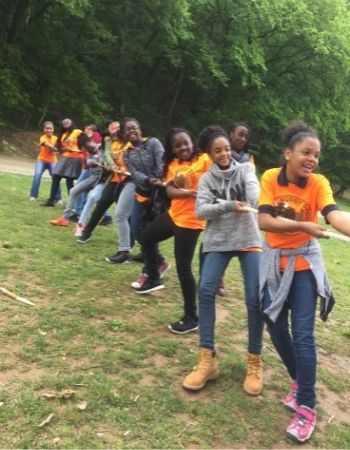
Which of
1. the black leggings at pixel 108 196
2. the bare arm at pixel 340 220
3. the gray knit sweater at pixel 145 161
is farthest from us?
the black leggings at pixel 108 196

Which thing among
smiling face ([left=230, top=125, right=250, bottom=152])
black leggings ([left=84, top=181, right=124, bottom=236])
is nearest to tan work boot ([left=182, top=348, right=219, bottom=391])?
smiling face ([left=230, top=125, right=250, bottom=152])

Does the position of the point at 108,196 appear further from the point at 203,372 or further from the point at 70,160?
the point at 203,372

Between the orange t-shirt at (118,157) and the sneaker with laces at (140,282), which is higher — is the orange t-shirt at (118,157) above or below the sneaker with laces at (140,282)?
above

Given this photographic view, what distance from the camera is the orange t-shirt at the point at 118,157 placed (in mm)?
7397

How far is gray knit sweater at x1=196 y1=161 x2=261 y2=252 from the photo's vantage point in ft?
13.6

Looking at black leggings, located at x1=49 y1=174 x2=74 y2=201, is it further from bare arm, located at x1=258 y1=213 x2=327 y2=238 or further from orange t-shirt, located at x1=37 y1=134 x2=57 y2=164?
bare arm, located at x1=258 y1=213 x2=327 y2=238

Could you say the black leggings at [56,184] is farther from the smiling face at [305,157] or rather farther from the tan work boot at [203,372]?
the smiling face at [305,157]

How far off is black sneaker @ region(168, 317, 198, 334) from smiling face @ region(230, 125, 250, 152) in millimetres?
1885

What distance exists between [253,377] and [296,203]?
4.63 ft

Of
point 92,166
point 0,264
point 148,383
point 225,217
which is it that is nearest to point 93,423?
point 148,383

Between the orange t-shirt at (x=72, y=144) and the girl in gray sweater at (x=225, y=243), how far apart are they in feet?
20.5

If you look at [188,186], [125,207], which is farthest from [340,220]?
[125,207]

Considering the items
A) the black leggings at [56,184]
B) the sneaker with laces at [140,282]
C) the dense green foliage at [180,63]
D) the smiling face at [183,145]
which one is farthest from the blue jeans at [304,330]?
the dense green foliage at [180,63]

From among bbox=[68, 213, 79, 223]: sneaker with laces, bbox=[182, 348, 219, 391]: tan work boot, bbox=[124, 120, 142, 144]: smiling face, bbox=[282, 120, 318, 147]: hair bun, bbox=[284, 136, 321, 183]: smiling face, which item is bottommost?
bbox=[68, 213, 79, 223]: sneaker with laces
